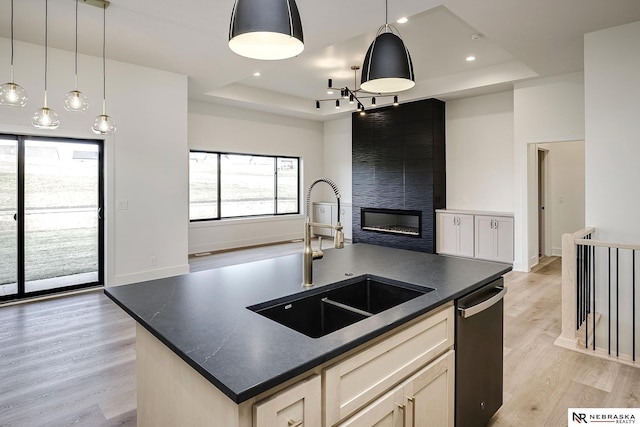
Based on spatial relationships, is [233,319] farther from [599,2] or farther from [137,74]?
[137,74]

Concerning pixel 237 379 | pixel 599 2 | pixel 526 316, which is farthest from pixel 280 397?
pixel 599 2

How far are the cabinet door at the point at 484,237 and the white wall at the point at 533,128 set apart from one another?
0.41m

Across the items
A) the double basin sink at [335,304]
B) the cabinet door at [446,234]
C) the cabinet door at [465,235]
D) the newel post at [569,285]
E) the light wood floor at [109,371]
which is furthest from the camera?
the cabinet door at [446,234]

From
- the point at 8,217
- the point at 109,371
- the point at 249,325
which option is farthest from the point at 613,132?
the point at 8,217

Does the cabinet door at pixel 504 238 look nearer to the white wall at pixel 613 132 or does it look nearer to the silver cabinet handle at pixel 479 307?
the white wall at pixel 613 132

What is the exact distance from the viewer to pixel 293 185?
9188mm

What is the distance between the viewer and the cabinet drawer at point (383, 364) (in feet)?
3.59

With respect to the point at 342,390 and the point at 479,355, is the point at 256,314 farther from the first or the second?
the point at 479,355

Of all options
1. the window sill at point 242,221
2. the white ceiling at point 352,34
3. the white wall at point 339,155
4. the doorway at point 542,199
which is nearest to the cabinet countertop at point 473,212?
the doorway at point 542,199

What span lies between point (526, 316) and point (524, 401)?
70.2 inches

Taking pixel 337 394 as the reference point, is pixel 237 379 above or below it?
above

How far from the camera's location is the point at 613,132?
142 inches

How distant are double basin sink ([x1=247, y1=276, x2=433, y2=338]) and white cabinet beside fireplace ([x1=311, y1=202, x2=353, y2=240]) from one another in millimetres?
6587

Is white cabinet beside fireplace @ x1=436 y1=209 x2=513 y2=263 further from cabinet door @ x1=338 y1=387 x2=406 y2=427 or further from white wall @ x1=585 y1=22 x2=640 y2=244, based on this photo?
cabinet door @ x1=338 y1=387 x2=406 y2=427
